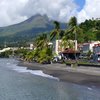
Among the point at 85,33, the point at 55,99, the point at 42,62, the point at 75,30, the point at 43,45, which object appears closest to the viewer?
the point at 55,99

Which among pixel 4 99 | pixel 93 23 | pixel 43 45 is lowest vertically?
pixel 4 99

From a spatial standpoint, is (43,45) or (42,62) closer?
(42,62)

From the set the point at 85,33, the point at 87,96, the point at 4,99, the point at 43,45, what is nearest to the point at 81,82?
the point at 87,96

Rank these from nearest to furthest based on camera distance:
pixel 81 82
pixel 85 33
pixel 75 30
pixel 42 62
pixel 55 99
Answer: pixel 55 99 < pixel 81 82 < pixel 75 30 < pixel 42 62 < pixel 85 33

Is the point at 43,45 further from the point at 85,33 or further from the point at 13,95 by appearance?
the point at 13,95

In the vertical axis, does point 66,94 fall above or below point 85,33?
below

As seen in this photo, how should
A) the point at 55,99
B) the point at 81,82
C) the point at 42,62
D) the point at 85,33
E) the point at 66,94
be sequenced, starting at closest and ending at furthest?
the point at 55,99
the point at 66,94
the point at 81,82
the point at 42,62
the point at 85,33

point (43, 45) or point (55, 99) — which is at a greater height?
point (43, 45)

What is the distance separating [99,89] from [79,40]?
134m

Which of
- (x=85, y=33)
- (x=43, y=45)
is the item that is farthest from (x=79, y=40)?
(x=43, y=45)

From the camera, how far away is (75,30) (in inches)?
3994

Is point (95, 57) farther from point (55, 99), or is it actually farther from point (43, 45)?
point (55, 99)

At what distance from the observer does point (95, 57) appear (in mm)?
103812

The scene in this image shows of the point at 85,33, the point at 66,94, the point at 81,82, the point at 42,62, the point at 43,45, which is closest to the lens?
the point at 66,94
